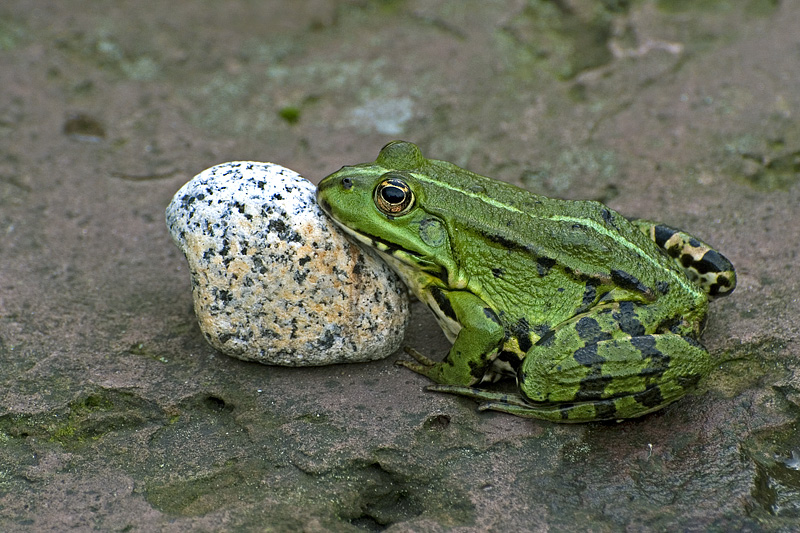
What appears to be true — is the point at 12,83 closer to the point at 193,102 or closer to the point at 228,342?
the point at 193,102

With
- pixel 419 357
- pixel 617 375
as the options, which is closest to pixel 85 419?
pixel 419 357

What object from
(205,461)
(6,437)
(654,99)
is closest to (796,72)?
(654,99)

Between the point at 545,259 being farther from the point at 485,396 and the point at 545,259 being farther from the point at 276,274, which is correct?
the point at 276,274

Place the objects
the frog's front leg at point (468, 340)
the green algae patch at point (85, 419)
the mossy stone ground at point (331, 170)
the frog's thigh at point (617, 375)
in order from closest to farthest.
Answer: the mossy stone ground at point (331, 170), the frog's thigh at point (617, 375), the green algae patch at point (85, 419), the frog's front leg at point (468, 340)

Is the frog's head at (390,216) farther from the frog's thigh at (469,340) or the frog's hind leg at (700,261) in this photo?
the frog's hind leg at (700,261)

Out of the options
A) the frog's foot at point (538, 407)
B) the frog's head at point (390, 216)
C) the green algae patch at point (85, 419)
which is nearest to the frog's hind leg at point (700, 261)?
the frog's foot at point (538, 407)

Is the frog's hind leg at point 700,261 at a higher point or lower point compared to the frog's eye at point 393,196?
lower

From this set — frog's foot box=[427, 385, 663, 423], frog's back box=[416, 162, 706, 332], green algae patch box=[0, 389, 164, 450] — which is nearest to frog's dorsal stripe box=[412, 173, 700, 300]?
frog's back box=[416, 162, 706, 332]
